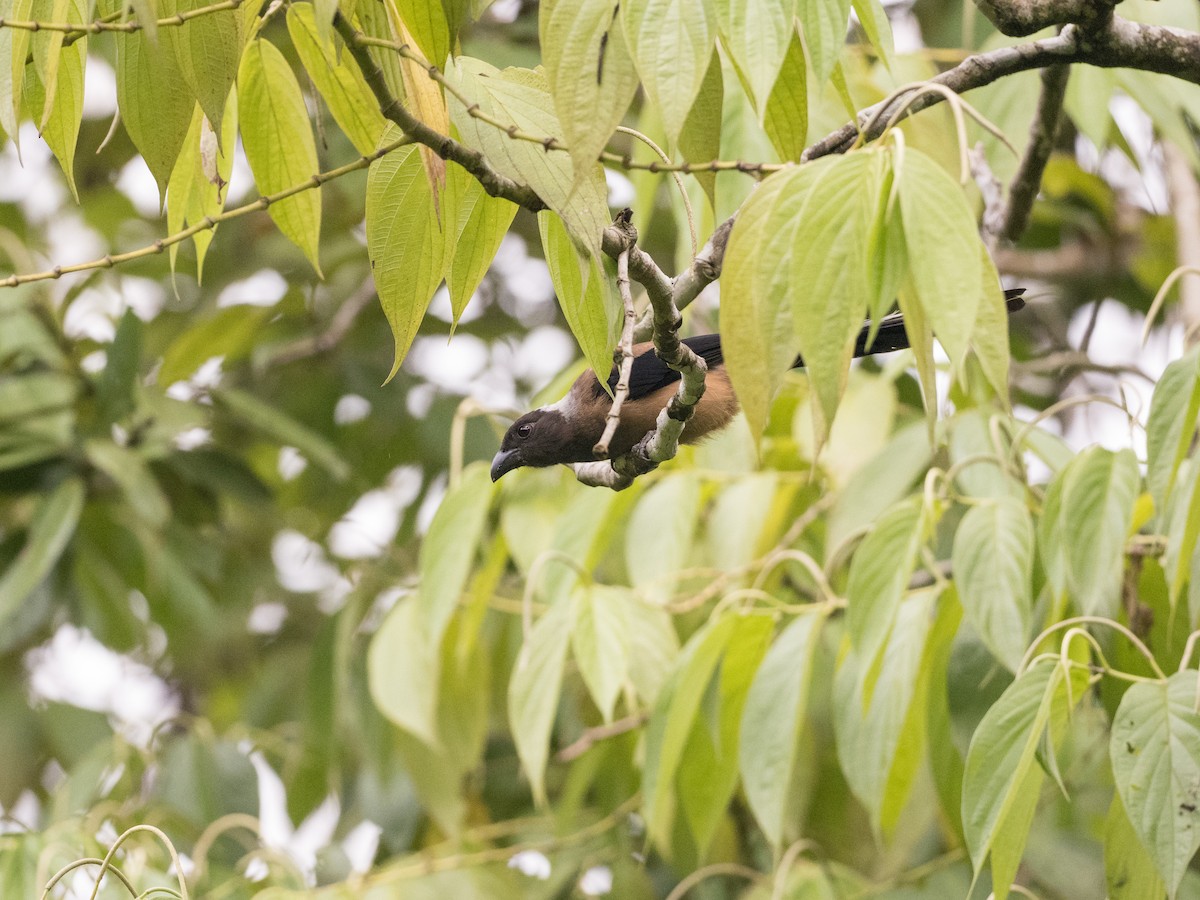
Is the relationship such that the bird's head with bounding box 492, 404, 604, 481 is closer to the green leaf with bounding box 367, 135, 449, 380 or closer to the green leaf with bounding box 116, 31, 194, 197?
the green leaf with bounding box 367, 135, 449, 380

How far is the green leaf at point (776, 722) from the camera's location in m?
2.91

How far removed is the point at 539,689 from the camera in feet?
Answer: 10.4

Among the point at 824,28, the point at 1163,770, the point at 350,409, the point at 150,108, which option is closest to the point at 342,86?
the point at 150,108

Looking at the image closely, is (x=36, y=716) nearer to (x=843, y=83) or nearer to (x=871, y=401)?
(x=871, y=401)

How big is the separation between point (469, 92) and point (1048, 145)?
1.91 meters

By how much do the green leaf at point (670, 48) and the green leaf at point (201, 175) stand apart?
37.0 inches

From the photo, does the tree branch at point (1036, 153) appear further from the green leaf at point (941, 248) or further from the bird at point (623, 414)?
the green leaf at point (941, 248)

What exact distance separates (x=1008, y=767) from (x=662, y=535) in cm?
162

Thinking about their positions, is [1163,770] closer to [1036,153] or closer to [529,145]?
[529,145]

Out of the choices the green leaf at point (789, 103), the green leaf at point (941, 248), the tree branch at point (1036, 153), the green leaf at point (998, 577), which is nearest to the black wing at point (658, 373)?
the tree branch at point (1036, 153)

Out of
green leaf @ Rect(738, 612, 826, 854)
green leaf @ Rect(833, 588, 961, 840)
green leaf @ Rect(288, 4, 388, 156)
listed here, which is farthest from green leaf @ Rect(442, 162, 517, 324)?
green leaf @ Rect(738, 612, 826, 854)

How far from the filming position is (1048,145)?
A: 10.6 ft

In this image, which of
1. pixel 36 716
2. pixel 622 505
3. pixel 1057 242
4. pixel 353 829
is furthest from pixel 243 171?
pixel 1057 242

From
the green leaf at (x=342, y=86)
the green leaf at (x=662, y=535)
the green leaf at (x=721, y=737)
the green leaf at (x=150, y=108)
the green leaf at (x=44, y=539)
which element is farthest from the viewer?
the green leaf at (x=44, y=539)
